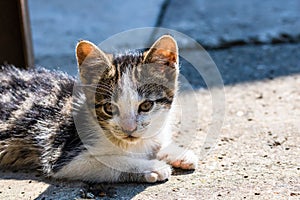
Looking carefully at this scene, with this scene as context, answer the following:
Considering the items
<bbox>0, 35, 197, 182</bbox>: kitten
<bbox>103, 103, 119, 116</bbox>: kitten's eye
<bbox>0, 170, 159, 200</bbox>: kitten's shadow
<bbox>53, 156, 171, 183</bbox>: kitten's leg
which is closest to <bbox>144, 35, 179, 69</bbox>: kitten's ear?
<bbox>0, 35, 197, 182</bbox>: kitten

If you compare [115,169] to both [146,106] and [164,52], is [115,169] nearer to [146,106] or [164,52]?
[146,106]

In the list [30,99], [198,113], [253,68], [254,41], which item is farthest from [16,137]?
[254,41]

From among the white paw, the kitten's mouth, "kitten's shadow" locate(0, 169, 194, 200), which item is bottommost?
"kitten's shadow" locate(0, 169, 194, 200)

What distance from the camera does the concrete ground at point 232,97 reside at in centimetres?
317

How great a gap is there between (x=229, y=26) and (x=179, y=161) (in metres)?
2.94

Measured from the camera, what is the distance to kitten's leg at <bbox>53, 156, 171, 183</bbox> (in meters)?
3.24

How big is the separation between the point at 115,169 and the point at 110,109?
336mm

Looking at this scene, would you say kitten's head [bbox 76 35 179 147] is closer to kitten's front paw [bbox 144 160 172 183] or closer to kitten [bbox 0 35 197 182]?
kitten [bbox 0 35 197 182]

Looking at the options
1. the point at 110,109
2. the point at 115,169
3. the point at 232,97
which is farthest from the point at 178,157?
the point at 232,97

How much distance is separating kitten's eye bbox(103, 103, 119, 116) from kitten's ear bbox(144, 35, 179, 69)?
326 millimetres

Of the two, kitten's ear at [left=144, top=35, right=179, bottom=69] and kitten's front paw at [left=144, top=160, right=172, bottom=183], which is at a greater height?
kitten's ear at [left=144, top=35, right=179, bottom=69]

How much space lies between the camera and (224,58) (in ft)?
17.9

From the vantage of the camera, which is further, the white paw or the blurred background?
the blurred background

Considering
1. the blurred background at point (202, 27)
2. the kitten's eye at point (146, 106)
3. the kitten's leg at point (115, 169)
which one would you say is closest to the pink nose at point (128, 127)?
the kitten's eye at point (146, 106)
